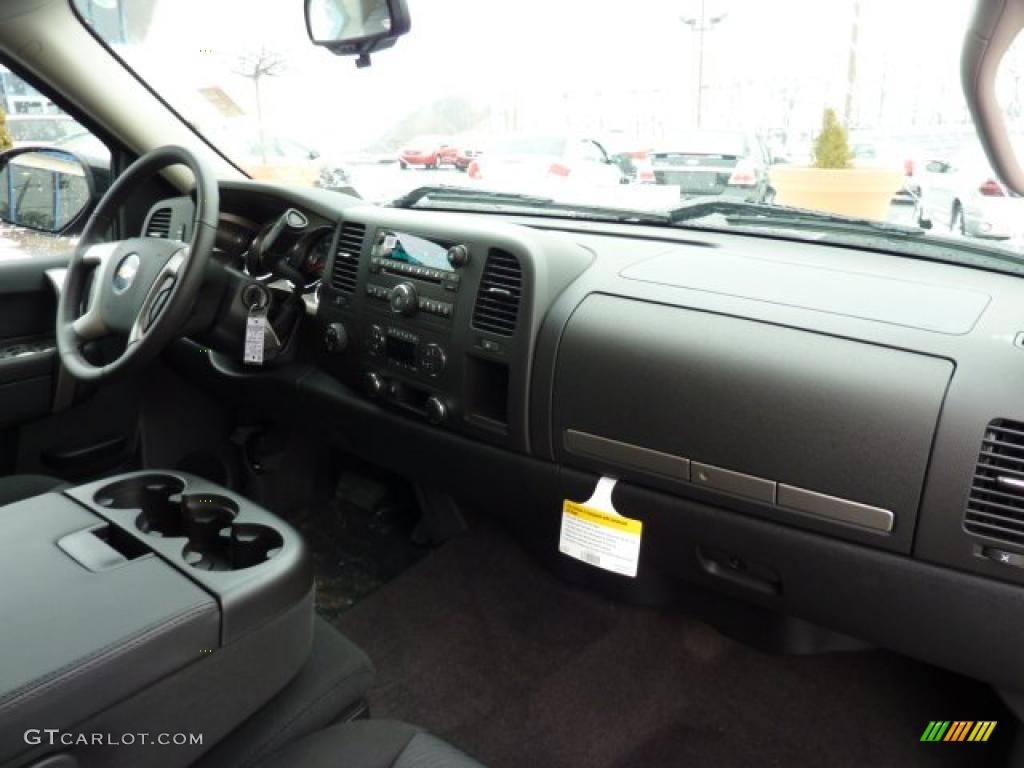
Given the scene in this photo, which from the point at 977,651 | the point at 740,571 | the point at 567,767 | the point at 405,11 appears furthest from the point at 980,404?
the point at 405,11

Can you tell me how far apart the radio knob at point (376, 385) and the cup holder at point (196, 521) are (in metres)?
0.58

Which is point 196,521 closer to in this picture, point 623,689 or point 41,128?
point 623,689

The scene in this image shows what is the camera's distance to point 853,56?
2.03m

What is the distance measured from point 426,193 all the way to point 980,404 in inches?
68.0

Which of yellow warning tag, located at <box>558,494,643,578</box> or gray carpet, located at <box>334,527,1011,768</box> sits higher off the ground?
yellow warning tag, located at <box>558,494,643,578</box>

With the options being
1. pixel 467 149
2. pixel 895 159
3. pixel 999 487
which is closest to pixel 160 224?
pixel 467 149

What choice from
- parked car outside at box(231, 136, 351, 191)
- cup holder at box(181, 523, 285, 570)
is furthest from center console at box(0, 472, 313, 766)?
parked car outside at box(231, 136, 351, 191)

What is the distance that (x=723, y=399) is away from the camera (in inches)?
60.1

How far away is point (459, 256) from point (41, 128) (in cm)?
160

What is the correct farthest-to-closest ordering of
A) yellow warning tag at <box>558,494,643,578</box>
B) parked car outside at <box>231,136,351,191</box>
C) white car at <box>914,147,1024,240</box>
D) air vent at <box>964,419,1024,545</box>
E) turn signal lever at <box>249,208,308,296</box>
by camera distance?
parked car outside at <box>231,136,351,191</box>
turn signal lever at <box>249,208,308,296</box>
yellow warning tag at <box>558,494,643,578</box>
white car at <box>914,147,1024,240</box>
air vent at <box>964,419,1024,545</box>

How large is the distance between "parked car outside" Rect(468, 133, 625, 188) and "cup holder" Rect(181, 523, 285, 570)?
52.0 inches

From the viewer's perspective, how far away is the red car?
2852mm

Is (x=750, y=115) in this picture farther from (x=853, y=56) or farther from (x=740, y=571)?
(x=740, y=571)

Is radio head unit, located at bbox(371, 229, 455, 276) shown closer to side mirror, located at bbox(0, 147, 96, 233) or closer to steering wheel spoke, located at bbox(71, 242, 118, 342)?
steering wheel spoke, located at bbox(71, 242, 118, 342)
